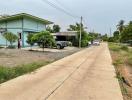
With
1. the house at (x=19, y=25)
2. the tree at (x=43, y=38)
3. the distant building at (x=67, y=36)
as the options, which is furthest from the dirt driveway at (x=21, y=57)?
the distant building at (x=67, y=36)

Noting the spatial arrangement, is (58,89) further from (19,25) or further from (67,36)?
(67,36)

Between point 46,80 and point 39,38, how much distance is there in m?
21.8

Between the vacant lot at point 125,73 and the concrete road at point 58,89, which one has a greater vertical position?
the concrete road at point 58,89

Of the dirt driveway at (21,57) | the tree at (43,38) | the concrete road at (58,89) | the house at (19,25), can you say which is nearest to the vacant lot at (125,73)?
the concrete road at (58,89)

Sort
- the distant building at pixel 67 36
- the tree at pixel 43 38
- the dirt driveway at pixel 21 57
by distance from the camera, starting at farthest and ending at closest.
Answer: the distant building at pixel 67 36 < the tree at pixel 43 38 < the dirt driveway at pixel 21 57

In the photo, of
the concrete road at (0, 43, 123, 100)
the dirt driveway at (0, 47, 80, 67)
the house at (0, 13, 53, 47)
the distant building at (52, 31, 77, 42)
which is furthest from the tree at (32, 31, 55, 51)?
the distant building at (52, 31, 77, 42)

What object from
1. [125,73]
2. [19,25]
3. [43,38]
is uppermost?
[19,25]

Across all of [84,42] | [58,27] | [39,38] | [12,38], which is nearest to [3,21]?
[12,38]

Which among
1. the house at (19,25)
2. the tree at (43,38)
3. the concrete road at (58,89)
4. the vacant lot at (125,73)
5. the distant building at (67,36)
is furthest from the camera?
the distant building at (67,36)

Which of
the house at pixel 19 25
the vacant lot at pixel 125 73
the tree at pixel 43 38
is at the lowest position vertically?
the vacant lot at pixel 125 73

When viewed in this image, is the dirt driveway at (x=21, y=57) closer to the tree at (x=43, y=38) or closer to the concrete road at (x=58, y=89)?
the tree at (x=43, y=38)

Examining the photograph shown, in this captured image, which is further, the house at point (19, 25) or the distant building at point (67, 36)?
the distant building at point (67, 36)

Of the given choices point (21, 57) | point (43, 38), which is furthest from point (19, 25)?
point (21, 57)

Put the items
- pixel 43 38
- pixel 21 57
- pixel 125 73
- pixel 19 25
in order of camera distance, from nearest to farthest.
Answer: pixel 125 73
pixel 21 57
pixel 43 38
pixel 19 25
